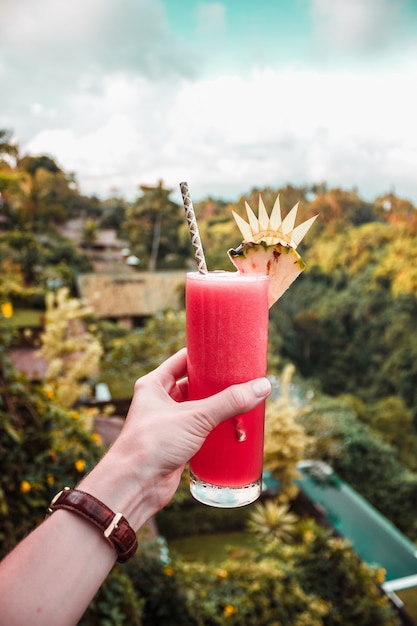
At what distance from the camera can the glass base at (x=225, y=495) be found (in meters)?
1.29

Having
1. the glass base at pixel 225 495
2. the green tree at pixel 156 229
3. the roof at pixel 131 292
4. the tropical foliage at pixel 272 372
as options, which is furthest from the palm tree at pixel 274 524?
the green tree at pixel 156 229

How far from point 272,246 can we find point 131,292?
20.6 metres

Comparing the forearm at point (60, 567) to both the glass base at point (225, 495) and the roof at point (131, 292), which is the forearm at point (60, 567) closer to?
the glass base at point (225, 495)

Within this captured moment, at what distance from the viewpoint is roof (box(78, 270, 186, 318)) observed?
20.9 meters

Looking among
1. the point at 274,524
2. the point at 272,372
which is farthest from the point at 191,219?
the point at 272,372

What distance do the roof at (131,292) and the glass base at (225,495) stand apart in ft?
63.4

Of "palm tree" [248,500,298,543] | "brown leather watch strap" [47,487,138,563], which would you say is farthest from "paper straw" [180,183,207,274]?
"palm tree" [248,500,298,543]

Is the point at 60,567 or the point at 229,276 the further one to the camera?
the point at 229,276

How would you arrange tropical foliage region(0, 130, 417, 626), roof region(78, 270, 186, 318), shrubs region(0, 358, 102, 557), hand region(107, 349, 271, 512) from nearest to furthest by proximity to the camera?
hand region(107, 349, 271, 512) → shrubs region(0, 358, 102, 557) → tropical foliage region(0, 130, 417, 626) → roof region(78, 270, 186, 318)

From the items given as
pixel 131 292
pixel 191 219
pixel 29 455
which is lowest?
pixel 131 292

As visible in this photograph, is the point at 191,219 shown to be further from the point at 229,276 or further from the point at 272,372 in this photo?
the point at 272,372

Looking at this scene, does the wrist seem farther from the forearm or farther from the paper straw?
the paper straw

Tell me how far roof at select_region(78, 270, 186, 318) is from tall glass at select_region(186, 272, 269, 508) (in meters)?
19.3

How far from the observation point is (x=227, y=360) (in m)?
1.22
